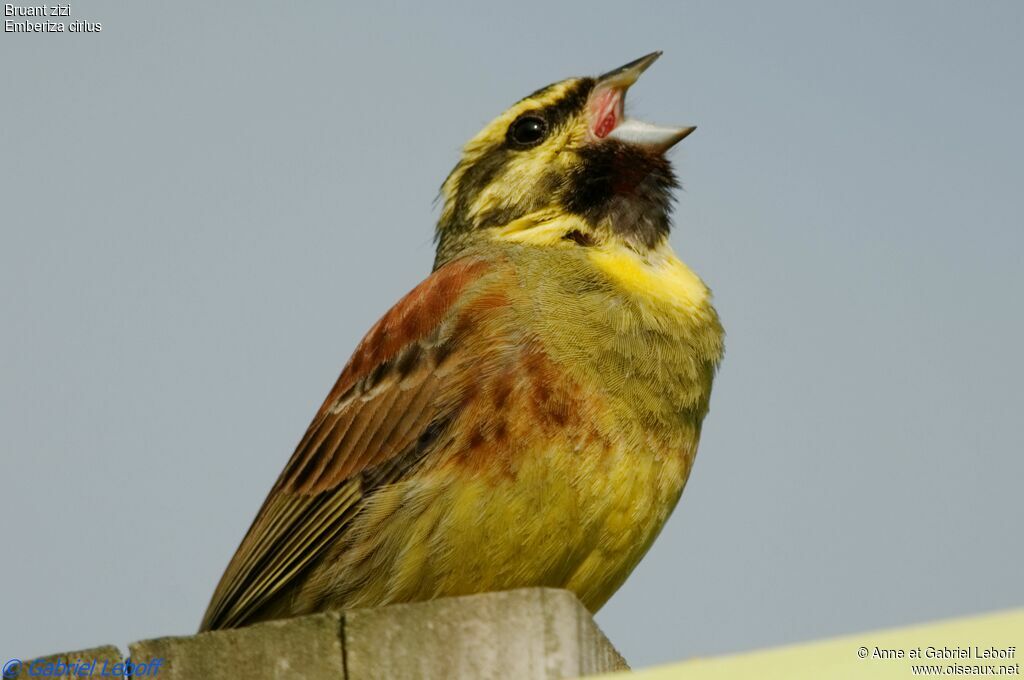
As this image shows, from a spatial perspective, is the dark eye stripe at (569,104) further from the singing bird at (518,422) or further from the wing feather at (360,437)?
the wing feather at (360,437)

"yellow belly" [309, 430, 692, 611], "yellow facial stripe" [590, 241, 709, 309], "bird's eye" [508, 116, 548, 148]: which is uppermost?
"bird's eye" [508, 116, 548, 148]

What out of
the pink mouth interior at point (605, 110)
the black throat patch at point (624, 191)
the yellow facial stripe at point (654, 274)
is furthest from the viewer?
the pink mouth interior at point (605, 110)

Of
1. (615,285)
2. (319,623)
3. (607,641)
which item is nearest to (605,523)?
(615,285)

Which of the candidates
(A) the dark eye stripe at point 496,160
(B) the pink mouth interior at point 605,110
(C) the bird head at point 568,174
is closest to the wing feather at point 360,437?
(C) the bird head at point 568,174

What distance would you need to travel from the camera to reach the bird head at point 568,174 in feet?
18.1

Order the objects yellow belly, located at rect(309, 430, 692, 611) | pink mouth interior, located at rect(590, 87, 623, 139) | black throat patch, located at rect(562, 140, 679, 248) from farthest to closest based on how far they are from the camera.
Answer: pink mouth interior, located at rect(590, 87, 623, 139) < black throat patch, located at rect(562, 140, 679, 248) < yellow belly, located at rect(309, 430, 692, 611)

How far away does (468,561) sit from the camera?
4.04m

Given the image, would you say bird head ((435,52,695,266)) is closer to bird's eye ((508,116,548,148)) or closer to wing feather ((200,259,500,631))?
bird's eye ((508,116,548,148))

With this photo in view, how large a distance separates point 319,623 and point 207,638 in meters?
0.24

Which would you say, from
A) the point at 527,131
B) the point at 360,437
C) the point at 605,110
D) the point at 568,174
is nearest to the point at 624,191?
the point at 568,174

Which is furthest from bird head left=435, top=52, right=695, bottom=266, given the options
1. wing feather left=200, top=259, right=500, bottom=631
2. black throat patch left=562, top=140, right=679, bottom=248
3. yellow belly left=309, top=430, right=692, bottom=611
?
yellow belly left=309, top=430, right=692, bottom=611

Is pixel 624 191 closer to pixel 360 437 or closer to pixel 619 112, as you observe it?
pixel 619 112

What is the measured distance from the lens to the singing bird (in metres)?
4.11

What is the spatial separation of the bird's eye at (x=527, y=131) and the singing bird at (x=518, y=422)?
27cm
